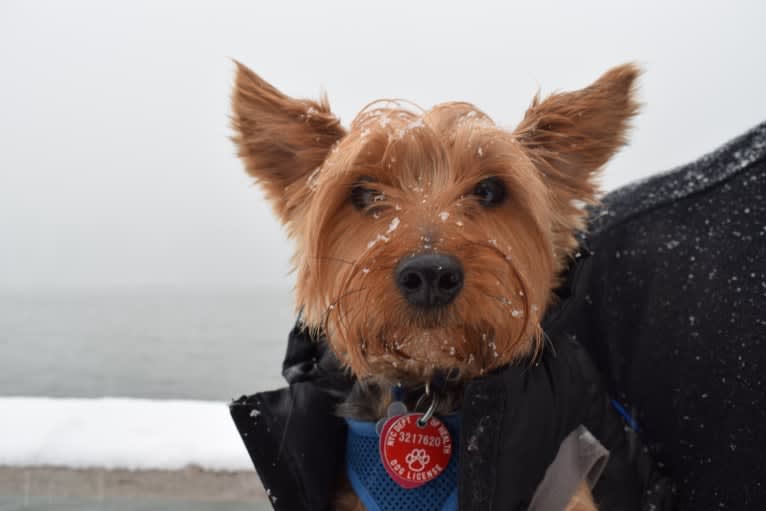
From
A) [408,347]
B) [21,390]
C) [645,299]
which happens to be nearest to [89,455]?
[21,390]

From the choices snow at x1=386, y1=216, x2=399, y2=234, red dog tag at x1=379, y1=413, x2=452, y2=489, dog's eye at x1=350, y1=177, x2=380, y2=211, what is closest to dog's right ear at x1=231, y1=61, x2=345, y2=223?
dog's eye at x1=350, y1=177, x2=380, y2=211

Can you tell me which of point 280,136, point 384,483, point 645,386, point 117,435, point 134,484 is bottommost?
point 134,484

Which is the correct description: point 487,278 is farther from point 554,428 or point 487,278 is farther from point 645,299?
point 645,299

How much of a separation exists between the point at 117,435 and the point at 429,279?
10.2 ft

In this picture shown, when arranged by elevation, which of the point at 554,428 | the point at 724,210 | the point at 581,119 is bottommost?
the point at 554,428

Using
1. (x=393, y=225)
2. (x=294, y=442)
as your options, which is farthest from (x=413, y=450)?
(x=393, y=225)

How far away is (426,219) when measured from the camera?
6.52ft

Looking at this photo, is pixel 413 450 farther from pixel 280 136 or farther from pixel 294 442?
pixel 280 136

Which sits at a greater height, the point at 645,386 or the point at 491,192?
the point at 491,192

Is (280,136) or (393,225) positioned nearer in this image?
(393,225)

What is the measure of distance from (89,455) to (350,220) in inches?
105

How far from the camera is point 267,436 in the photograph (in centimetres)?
207

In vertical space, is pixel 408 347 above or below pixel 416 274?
below

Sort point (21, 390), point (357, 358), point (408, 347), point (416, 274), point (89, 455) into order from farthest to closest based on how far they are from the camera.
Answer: point (21, 390) → point (89, 455) → point (357, 358) → point (408, 347) → point (416, 274)
